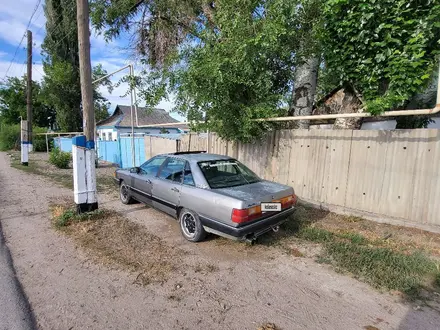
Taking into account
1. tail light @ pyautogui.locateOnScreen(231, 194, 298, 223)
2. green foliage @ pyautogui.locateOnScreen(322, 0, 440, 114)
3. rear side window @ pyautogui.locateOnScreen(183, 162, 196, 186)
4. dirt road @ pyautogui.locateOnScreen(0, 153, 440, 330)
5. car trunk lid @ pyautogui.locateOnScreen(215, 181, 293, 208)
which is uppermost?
green foliage @ pyautogui.locateOnScreen(322, 0, 440, 114)

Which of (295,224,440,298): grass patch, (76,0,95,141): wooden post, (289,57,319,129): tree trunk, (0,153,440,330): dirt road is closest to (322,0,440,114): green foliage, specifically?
(289,57,319,129): tree trunk

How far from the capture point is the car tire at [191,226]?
13.4ft

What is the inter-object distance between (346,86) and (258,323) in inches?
222

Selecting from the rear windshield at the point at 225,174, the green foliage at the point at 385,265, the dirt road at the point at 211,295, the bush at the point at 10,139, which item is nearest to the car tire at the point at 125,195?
the dirt road at the point at 211,295

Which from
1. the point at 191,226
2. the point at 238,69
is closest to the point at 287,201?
the point at 191,226

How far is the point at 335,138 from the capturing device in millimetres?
5602

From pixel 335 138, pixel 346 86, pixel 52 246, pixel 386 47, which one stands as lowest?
pixel 52 246

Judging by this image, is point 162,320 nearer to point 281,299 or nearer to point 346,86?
point 281,299

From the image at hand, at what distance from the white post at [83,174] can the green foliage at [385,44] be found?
543 centimetres

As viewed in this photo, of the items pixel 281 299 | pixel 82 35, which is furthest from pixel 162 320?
pixel 82 35

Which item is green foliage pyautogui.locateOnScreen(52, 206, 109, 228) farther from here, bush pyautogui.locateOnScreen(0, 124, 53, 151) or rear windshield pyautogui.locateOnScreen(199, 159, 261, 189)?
bush pyautogui.locateOnScreen(0, 124, 53, 151)

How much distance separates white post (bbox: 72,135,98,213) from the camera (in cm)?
505

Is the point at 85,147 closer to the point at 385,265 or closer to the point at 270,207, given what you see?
the point at 270,207

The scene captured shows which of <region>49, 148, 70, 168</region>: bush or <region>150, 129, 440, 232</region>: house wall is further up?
<region>150, 129, 440, 232</region>: house wall
